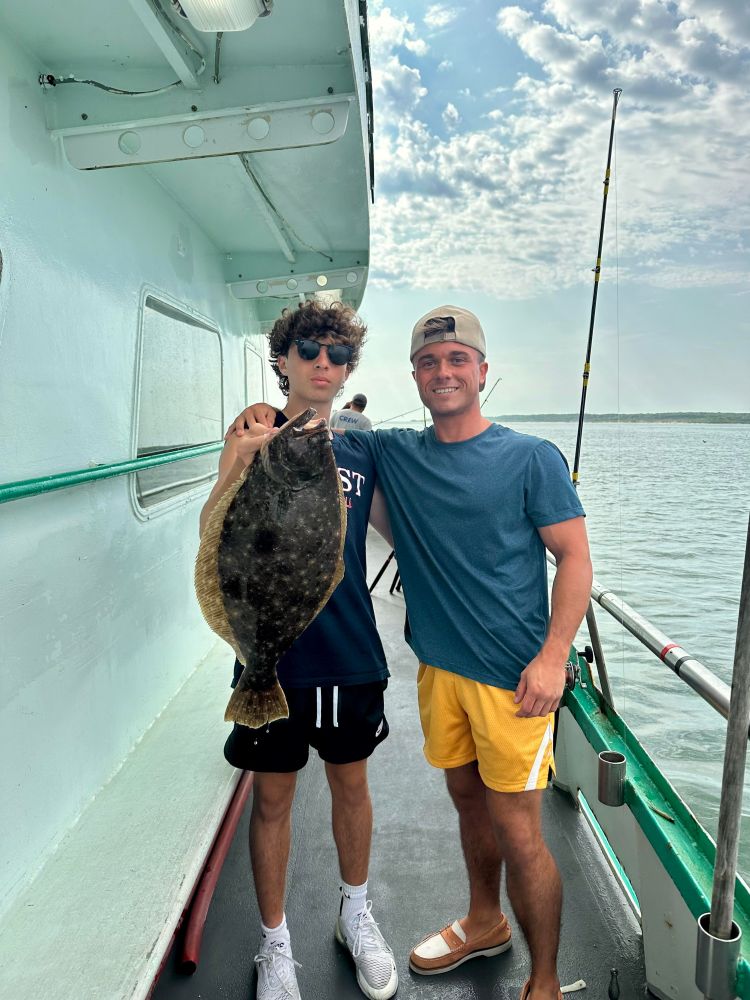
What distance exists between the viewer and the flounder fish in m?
1.80

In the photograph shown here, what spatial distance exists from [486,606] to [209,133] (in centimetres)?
195

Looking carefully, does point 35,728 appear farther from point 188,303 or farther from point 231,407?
A: point 231,407

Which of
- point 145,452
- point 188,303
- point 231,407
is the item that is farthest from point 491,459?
point 231,407

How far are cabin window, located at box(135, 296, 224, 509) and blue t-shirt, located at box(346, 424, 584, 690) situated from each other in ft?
5.62

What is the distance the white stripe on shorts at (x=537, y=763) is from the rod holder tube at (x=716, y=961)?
652 millimetres

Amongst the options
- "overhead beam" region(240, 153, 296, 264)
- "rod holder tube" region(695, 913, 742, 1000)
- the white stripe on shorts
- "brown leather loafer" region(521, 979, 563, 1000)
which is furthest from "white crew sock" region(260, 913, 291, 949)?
"overhead beam" region(240, 153, 296, 264)

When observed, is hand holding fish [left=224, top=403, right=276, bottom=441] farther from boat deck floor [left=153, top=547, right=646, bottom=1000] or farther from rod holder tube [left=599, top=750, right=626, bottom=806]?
boat deck floor [left=153, top=547, right=646, bottom=1000]

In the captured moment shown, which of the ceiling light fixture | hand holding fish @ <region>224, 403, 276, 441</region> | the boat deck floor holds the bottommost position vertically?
the boat deck floor

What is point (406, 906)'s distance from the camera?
250 centimetres

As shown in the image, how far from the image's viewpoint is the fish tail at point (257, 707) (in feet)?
6.05

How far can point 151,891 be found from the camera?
7.07 ft

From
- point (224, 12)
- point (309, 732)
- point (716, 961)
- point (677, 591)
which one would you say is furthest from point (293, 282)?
point (677, 591)

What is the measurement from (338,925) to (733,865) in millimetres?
1601

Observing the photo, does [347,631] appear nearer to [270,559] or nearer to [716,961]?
[270,559]
